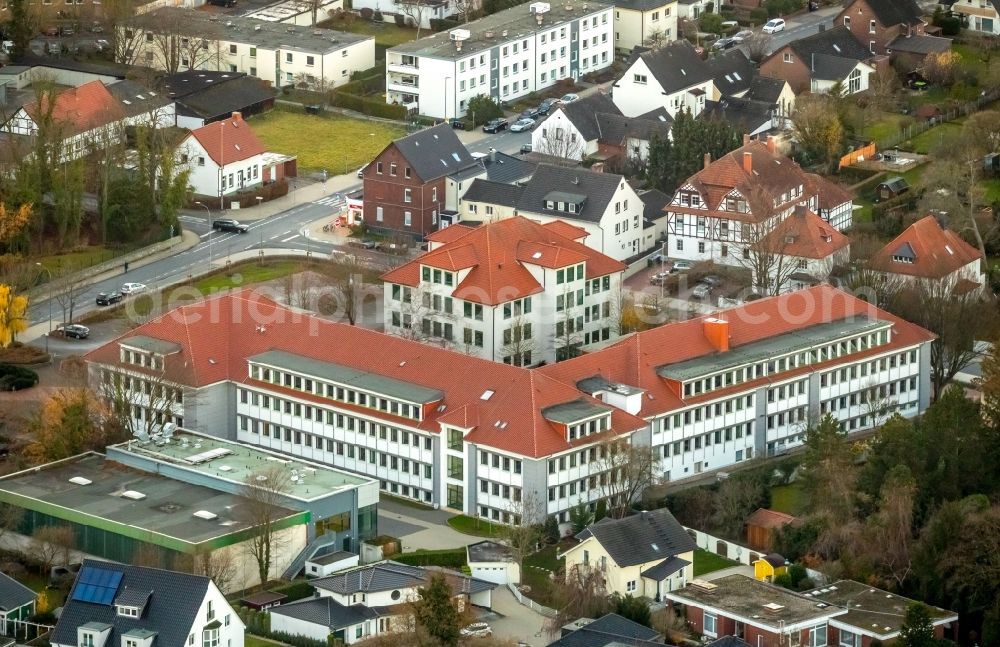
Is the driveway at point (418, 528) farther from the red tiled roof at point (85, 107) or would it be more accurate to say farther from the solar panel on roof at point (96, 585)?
the red tiled roof at point (85, 107)

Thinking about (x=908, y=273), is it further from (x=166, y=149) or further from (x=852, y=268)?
(x=166, y=149)

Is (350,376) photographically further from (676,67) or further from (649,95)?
(676,67)

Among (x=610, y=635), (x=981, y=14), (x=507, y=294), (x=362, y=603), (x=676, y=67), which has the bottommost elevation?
(x=362, y=603)

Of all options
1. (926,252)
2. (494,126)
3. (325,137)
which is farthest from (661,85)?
(926,252)

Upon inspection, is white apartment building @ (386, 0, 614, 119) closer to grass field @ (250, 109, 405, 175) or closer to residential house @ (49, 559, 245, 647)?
grass field @ (250, 109, 405, 175)

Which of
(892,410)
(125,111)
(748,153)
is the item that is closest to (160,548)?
(892,410)

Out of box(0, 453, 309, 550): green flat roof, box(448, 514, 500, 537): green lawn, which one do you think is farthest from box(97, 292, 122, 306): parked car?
box(448, 514, 500, 537): green lawn

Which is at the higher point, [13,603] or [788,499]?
[13,603]
